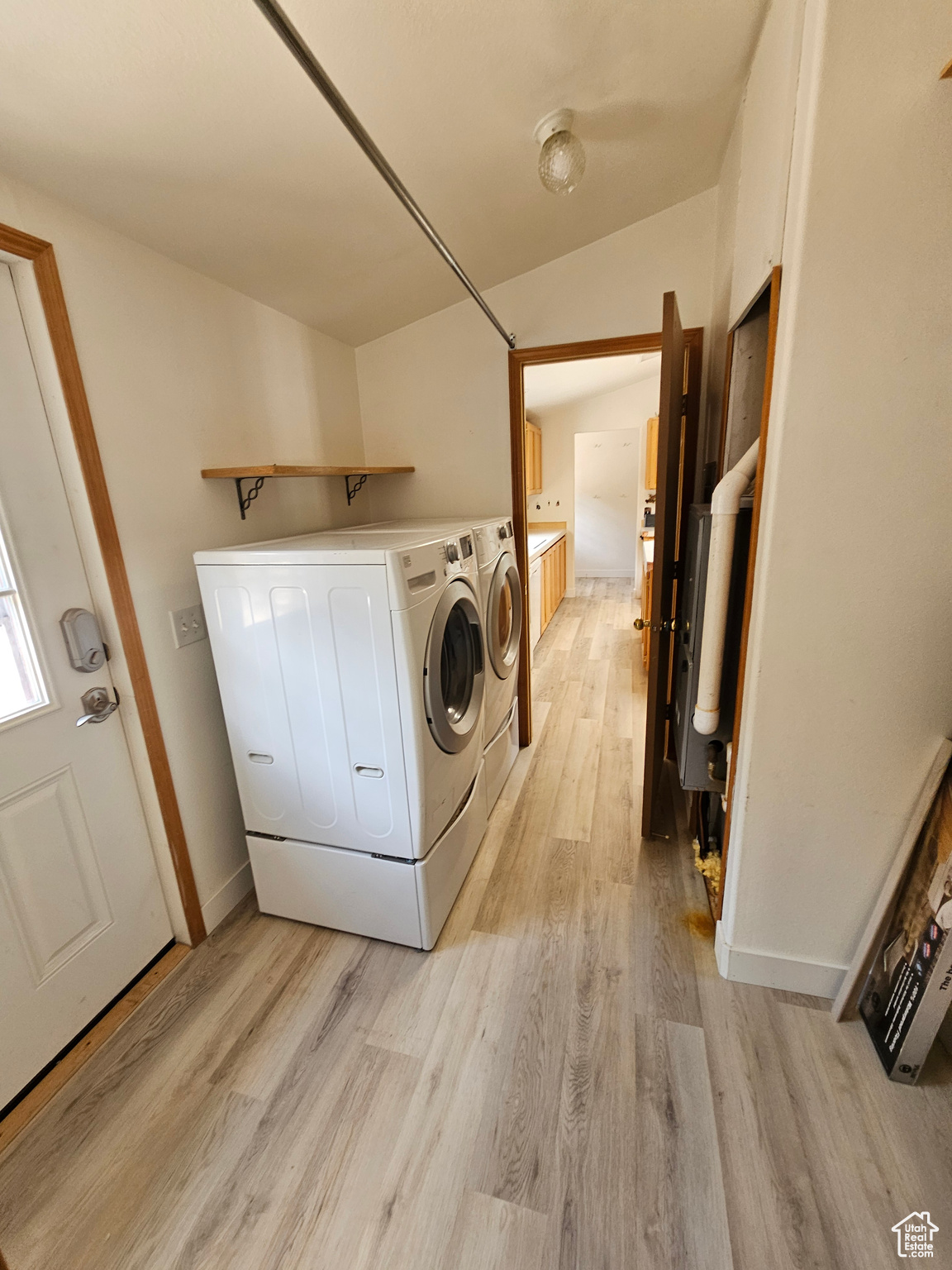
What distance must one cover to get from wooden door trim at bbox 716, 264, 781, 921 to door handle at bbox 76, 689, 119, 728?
5.62 ft

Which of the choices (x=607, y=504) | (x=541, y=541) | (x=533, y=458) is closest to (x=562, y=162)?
(x=541, y=541)

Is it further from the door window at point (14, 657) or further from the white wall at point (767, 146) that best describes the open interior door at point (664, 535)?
the door window at point (14, 657)

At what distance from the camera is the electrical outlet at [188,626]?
1576 millimetres

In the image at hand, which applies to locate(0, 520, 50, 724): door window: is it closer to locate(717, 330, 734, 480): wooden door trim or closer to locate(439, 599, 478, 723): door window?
locate(439, 599, 478, 723): door window

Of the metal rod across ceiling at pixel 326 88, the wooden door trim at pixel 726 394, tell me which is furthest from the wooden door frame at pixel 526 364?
the metal rod across ceiling at pixel 326 88

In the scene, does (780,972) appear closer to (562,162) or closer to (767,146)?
(767,146)

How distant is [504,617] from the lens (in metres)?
2.27

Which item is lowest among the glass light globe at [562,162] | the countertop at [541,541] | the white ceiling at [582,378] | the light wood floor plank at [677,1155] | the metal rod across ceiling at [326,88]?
the light wood floor plank at [677,1155]

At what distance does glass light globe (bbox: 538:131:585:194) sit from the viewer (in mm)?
1336

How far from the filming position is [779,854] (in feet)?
4.50

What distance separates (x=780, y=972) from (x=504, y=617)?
150cm

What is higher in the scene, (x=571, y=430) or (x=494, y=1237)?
(x=571, y=430)

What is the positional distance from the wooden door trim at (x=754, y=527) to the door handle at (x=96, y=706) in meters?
1.71

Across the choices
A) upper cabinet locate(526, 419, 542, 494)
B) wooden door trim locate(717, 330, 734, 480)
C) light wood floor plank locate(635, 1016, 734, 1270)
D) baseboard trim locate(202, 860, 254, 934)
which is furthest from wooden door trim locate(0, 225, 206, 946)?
upper cabinet locate(526, 419, 542, 494)
